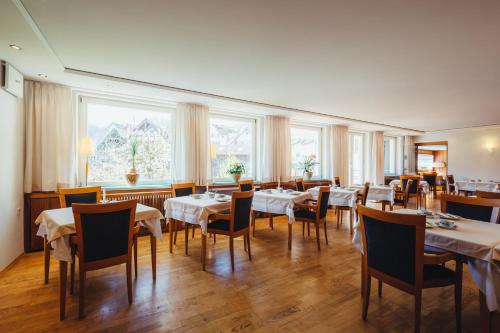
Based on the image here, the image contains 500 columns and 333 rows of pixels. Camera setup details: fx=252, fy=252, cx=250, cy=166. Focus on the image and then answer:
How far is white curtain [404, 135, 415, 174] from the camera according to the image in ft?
32.7

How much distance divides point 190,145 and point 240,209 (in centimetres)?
233

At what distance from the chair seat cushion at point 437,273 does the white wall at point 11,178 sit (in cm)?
420

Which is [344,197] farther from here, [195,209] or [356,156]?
[356,156]

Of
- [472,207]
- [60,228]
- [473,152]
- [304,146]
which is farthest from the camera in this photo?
[473,152]

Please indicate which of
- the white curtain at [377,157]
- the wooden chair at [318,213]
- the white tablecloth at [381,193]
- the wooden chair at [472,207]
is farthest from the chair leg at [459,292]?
the white curtain at [377,157]

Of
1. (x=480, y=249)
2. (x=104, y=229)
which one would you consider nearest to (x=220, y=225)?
(x=104, y=229)

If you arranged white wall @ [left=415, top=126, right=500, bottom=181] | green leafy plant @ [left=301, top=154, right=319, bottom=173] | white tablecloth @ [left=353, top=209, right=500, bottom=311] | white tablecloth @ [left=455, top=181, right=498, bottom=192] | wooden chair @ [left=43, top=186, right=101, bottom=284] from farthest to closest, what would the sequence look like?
white wall @ [left=415, top=126, right=500, bottom=181], green leafy plant @ [left=301, top=154, right=319, bottom=173], white tablecloth @ [left=455, top=181, right=498, bottom=192], wooden chair @ [left=43, top=186, right=101, bottom=284], white tablecloth @ [left=353, top=209, right=500, bottom=311]

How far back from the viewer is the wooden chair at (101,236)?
1981mm

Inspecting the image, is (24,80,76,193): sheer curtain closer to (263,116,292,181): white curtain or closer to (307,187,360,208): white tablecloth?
(263,116,292,181): white curtain

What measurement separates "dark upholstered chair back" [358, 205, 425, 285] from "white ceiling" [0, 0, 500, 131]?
5.26ft

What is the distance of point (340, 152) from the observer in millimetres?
7523

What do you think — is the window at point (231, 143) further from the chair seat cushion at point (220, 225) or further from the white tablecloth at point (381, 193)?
the white tablecloth at point (381, 193)

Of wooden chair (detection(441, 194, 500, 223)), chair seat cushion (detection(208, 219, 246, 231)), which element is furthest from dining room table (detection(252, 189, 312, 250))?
wooden chair (detection(441, 194, 500, 223))

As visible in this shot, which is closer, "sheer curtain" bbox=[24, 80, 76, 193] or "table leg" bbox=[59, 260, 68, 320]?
"table leg" bbox=[59, 260, 68, 320]
